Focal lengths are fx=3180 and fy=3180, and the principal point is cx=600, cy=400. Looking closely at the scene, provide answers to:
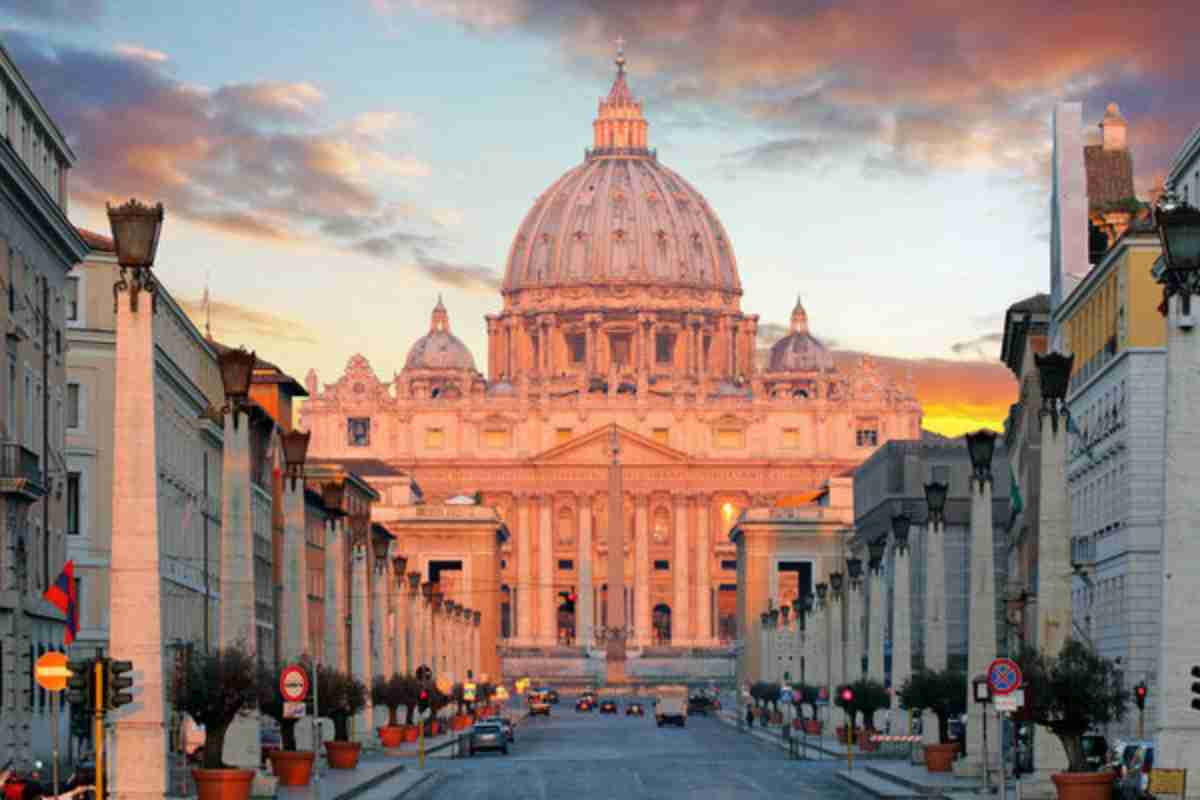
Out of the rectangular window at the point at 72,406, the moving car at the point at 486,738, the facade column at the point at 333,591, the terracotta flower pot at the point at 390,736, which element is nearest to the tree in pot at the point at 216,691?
the rectangular window at the point at 72,406

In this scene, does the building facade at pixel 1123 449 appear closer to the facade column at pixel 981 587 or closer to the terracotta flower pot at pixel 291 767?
the facade column at pixel 981 587

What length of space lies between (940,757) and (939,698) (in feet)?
4.69

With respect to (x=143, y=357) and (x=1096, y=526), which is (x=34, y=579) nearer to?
(x=143, y=357)

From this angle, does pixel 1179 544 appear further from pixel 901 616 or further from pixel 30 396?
pixel 901 616

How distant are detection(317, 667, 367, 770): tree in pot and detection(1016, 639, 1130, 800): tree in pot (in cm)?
2370

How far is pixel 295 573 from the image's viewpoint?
64062 millimetres

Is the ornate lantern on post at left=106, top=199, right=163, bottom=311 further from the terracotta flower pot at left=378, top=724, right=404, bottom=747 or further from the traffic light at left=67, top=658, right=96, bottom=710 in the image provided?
the terracotta flower pot at left=378, top=724, right=404, bottom=747

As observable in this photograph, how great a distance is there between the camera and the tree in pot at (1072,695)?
4784cm

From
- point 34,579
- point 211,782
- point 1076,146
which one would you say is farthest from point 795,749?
point 211,782

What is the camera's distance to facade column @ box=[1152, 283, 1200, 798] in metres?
37.1

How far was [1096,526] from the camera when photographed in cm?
8519

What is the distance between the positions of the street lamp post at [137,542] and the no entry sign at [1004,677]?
1269cm

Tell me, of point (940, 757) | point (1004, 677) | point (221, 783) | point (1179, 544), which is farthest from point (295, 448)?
point (1179, 544)

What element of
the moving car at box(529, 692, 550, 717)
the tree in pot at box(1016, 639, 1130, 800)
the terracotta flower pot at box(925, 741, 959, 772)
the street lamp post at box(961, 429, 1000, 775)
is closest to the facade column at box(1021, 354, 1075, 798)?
the tree in pot at box(1016, 639, 1130, 800)
